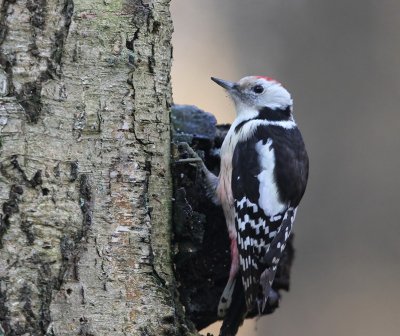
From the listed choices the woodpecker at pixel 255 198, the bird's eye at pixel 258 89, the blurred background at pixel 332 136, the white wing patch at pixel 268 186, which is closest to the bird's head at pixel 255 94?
the bird's eye at pixel 258 89

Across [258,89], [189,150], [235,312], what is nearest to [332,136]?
[258,89]

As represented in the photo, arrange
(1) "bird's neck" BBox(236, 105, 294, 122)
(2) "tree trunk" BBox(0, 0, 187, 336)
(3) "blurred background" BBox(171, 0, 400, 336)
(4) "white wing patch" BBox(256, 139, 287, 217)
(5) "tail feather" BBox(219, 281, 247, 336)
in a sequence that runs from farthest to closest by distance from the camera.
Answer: (3) "blurred background" BBox(171, 0, 400, 336), (1) "bird's neck" BBox(236, 105, 294, 122), (4) "white wing patch" BBox(256, 139, 287, 217), (5) "tail feather" BBox(219, 281, 247, 336), (2) "tree trunk" BBox(0, 0, 187, 336)

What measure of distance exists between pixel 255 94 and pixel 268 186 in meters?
0.64

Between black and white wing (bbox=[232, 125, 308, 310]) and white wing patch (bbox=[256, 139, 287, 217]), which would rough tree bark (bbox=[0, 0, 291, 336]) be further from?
white wing patch (bbox=[256, 139, 287, 217])

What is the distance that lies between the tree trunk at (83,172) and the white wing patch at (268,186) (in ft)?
2.29

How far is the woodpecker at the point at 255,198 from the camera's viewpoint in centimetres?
299

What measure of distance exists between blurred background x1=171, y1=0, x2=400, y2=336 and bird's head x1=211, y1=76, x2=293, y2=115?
54.0 inches

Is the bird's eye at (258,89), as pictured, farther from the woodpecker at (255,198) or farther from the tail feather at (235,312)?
the tail feather at (235,312)

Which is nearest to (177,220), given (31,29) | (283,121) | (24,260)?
(24,260)

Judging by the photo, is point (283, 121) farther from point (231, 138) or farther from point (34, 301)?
point (34, 301)

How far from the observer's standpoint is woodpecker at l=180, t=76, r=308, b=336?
299cm

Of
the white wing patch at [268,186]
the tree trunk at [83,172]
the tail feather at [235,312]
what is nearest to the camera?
the tree trunk at [83,172]

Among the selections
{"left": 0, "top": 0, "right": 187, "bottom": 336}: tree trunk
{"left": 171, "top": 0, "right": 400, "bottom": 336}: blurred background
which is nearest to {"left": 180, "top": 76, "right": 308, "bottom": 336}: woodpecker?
{"left": 0, "top": 0, "right": 187, "bottom": 336}: tree trunk

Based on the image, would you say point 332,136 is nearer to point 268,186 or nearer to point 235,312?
point 268,186
